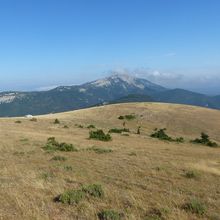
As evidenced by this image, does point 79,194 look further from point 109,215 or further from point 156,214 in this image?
point 156,214

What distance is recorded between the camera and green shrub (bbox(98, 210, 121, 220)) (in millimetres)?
11319

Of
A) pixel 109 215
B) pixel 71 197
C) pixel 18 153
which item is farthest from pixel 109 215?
pixel 18 153

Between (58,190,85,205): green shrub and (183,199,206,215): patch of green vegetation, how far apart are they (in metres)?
3.50

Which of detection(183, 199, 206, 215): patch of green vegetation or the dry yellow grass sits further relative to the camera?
detection(183, 199, 206, 215): patch of green vegetation

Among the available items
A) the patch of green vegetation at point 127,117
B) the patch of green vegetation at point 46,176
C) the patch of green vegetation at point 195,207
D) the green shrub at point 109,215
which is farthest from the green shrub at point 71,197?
the patch of green vegetation at point 127,117

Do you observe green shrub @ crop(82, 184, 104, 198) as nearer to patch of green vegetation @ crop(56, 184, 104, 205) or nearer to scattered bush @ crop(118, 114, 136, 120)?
patch of green vegetation @ crop(56, 184, 104, 205)

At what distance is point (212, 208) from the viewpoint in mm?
13102

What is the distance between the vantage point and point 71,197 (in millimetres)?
13297

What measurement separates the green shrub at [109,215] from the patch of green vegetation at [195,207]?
2469mm

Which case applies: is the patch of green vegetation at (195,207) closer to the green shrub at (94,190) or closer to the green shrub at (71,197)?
the green shrub at (94,190)

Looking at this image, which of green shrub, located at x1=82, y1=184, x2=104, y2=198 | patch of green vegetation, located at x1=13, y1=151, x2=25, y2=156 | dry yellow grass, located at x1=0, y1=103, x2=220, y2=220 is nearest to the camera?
dry yellow grass, located at x1=0, y1=103, x2=220, y2=220

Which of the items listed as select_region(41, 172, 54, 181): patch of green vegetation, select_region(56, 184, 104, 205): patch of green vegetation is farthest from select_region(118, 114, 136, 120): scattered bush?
select_region(56, 184, 104, 205): patch of green vegetation

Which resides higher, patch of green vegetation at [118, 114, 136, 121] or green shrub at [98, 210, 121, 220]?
green shrub at [98, 210, 121, 220]

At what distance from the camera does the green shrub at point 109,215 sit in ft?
37.1
